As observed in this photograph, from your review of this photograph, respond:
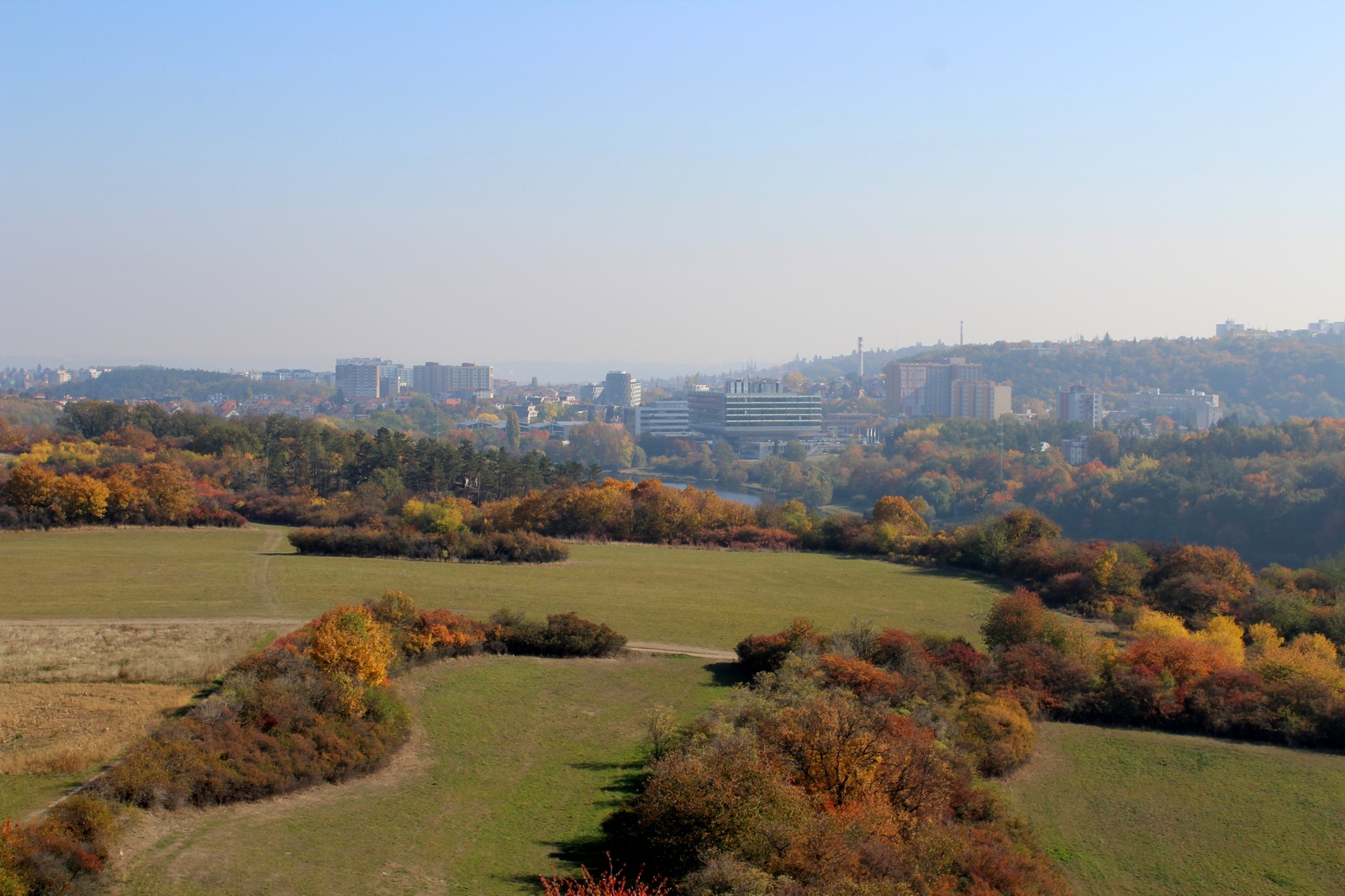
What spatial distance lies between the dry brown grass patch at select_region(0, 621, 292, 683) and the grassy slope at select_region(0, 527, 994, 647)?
163 cm

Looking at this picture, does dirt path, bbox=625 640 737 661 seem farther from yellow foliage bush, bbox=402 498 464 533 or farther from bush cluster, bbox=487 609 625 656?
yellow foliage bush, bbox=402 498 464 533

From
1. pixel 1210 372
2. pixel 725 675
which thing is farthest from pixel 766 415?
pixel 725 675

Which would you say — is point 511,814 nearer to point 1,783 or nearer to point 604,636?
point 1,783

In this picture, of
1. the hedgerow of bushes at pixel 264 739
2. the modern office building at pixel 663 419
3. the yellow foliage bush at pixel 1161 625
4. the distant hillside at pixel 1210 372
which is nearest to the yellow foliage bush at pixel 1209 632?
the yellow foliage bush at pixel 1161 625

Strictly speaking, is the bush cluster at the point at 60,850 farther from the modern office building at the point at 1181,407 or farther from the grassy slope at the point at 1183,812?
the modern office building at the point at 1181,407

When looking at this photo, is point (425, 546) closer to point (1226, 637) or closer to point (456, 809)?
point (456, 809)

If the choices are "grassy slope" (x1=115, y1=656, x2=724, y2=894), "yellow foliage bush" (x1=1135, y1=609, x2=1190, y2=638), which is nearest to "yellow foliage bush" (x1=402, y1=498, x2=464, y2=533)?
"grassy slope" (x1=115, y1=656, x2=724, y2=894)

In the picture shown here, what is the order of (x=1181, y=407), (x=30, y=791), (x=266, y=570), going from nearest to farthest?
(x=30, y=791) → (x=266, y=570) → (x=1181, y=407)

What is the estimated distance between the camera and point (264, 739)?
15812 millimetres

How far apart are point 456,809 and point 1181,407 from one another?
151774 mm

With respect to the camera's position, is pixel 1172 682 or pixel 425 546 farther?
pixel 425 546

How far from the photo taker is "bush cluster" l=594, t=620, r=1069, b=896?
11.6m

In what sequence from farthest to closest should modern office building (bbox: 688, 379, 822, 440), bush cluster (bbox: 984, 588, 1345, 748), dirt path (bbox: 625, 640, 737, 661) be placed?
modern office building (bbox: 688, 379, 822, 440) → dirt path (bbox: 625, 640, 737, 661) → bush cluster (bbox: 984, 588, 1345, 748)

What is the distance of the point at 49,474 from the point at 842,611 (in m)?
32.0
